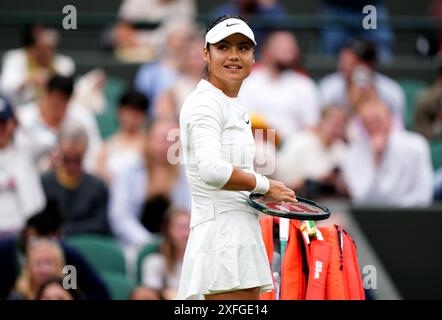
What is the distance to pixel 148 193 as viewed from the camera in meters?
8.74

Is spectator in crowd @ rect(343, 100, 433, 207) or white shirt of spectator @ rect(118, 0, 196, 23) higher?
white shirt of spectator @ rect(118, 0, 196, 23)

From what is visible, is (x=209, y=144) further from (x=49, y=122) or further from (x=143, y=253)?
(x=49, y=122)

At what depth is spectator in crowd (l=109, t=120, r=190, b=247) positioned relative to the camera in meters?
A: 8.66

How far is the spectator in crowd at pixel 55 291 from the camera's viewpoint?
6.01 m

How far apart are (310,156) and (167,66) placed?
2.04 meters

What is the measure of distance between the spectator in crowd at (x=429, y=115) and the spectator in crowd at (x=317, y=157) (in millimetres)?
923

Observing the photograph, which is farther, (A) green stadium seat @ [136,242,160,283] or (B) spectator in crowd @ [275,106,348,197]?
(B) spectator in crowd @ [275,106,348,197]

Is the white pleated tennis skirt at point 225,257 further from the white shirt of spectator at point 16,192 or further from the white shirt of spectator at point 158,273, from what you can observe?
the white shirt of spectator at point 16,192

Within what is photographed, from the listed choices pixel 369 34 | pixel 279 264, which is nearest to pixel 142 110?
pixel 369 34

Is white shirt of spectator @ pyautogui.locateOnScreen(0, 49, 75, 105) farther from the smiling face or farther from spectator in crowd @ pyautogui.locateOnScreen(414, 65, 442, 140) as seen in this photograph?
the smiling face

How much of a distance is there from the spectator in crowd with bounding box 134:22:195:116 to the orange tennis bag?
513 cm

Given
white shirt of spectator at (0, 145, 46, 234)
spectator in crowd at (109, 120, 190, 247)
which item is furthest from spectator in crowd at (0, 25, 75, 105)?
white shirt of spectator at (0, 145, 46, 234)
